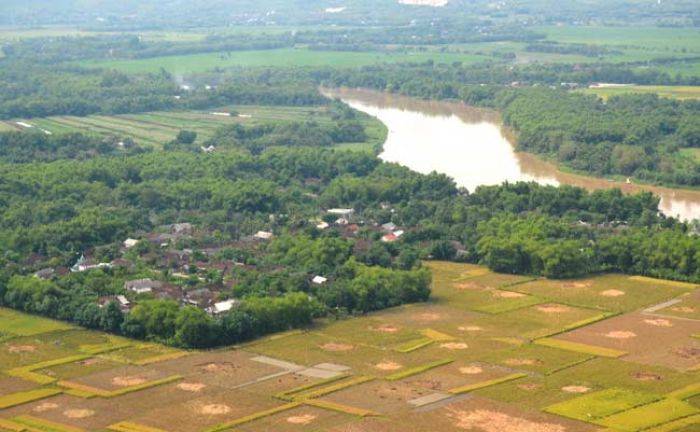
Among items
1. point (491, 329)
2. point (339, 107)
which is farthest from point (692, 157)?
point (491, 329)

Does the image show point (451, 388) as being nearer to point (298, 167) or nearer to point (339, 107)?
point (298, 167)

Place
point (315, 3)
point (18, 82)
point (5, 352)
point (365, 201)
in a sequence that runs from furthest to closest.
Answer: point (315, 3) → point (18, 82) → point (365, 201) → point (5, 352)

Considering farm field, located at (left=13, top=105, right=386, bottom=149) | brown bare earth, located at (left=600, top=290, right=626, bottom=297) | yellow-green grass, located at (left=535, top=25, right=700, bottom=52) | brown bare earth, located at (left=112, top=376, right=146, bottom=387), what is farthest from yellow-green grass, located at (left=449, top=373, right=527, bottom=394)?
yellow-green grass, located at (left=535, top=25, right=700, bottom=52)

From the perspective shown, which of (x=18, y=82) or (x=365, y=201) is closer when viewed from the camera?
(x=365, y=201)

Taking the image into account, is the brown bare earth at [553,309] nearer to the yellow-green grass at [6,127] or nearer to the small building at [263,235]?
the small building at [263,235]

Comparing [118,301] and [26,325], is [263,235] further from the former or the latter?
[26,325]

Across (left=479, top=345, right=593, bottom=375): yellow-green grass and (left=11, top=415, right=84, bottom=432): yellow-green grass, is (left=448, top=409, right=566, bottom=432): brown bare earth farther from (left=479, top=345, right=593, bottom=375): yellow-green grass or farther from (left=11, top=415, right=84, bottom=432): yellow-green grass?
A: (left=11, top=415, right=84, bottom=432): yellow-green grass

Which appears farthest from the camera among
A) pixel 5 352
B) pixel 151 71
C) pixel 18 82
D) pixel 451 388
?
pixel 151 71

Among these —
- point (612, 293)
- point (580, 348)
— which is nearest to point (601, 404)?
point (580, 348)
